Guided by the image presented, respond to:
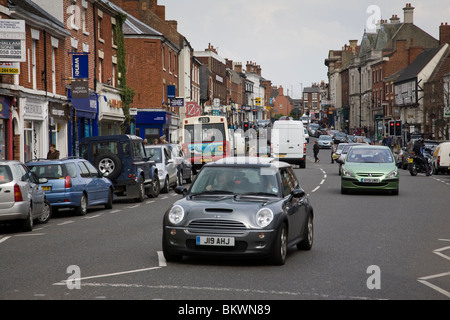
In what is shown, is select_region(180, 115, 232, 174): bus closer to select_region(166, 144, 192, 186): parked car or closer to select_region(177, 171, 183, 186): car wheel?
select_region(166, 144, 192, 186): parked car

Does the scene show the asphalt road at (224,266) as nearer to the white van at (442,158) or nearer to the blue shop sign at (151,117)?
the white van at (442,158)

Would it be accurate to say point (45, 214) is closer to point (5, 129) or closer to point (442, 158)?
point (5, 129)

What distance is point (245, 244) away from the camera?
1016cm

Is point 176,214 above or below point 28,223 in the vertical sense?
above

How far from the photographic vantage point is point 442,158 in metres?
40.5

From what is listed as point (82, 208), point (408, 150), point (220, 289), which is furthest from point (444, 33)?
point (220, 289)

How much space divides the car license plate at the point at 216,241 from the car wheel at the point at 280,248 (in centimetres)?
62

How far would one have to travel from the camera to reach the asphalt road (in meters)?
8.35

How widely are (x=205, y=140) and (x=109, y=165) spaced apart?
17935mm

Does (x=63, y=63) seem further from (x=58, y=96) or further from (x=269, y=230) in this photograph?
(x=269, y=230)

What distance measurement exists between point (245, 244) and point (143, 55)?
48112mm

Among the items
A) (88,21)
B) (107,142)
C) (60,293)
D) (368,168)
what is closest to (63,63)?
(88,21)

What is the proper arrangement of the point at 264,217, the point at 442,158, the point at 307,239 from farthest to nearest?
the point at 442,158 → the point at 307,239 → the point at 264,217

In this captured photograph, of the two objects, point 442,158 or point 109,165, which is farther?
point 442,158
